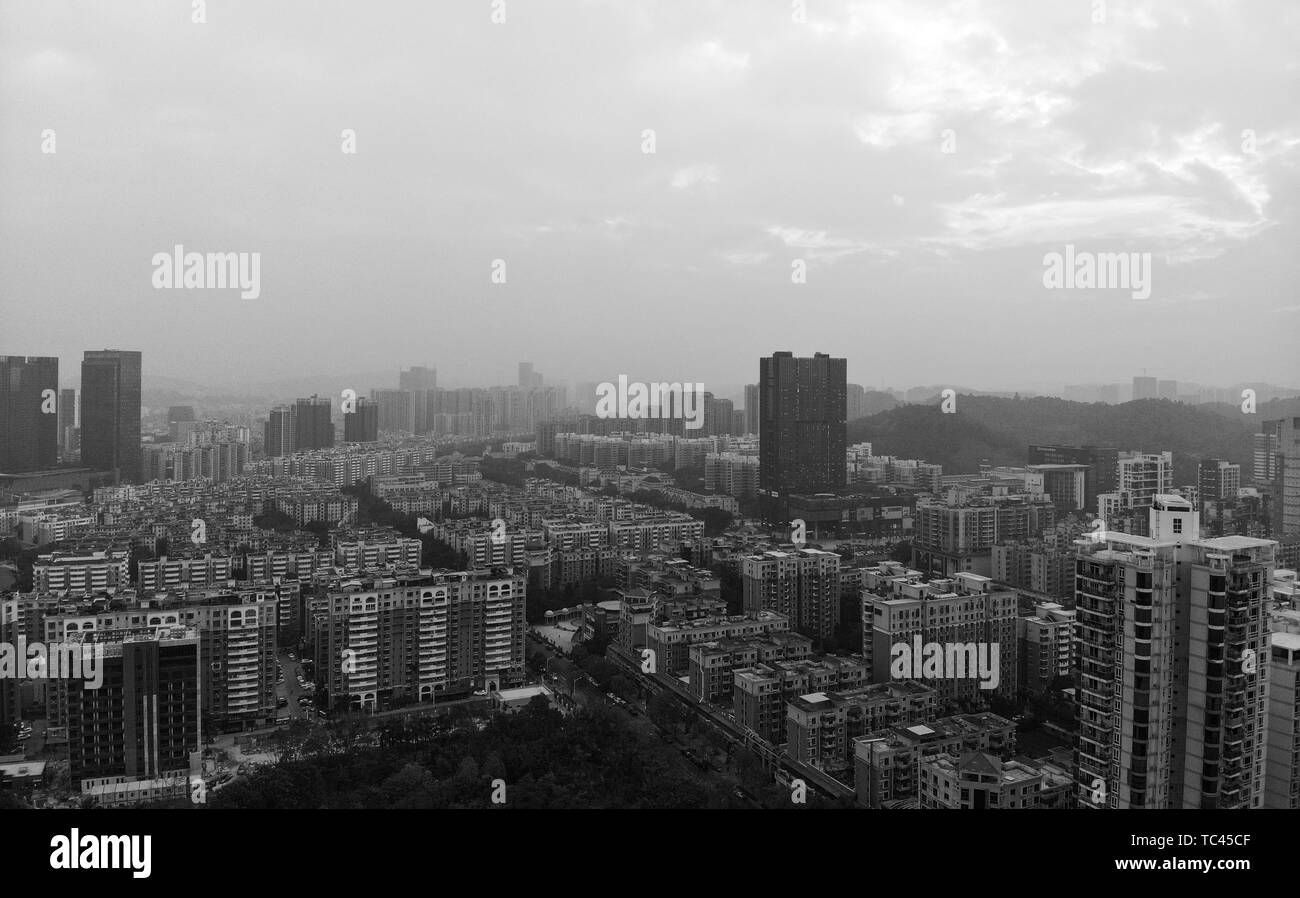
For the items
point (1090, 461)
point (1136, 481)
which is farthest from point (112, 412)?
point (1090, 461)

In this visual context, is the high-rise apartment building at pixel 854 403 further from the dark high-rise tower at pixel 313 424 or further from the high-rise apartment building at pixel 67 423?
the high-rise apartment building at pixel 67 423

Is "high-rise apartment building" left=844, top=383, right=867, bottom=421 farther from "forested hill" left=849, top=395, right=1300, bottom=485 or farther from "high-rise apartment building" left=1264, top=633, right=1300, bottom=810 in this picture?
"high-rise apartment building" left=1264, top=633, right=1300, bottom=810

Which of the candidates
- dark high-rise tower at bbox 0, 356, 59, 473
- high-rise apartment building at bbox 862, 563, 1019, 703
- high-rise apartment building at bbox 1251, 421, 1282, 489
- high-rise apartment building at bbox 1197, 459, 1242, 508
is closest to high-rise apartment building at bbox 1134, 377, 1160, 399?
high-rise apartment building at bbox 1197, 459, 1242, 508

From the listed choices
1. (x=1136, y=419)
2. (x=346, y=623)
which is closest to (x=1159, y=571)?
(x=346, y=623)

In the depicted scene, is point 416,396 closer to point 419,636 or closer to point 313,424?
point 313,424

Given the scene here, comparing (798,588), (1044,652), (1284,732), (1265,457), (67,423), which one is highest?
(67,423)
